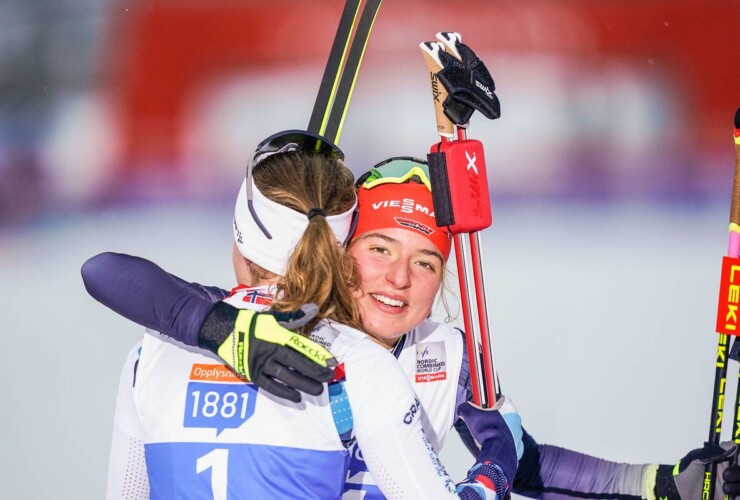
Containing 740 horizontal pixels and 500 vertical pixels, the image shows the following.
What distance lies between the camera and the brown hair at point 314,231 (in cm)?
167

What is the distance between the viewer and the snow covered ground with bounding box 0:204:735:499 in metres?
3.14

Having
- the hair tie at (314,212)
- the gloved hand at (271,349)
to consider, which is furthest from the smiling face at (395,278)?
the gloved hand at (271,349)

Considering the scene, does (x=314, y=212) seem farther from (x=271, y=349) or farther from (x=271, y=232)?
(x=271, y=349)

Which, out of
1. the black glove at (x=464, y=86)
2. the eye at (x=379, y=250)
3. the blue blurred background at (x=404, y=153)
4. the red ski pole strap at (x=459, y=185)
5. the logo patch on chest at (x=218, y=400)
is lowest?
the logo patch on chest at (x=218, y=400)

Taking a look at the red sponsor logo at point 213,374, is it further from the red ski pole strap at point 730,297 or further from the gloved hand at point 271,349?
the red ski pole strap at point 730,297

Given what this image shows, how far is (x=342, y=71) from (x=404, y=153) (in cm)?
50

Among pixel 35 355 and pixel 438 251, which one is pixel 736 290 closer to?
pixel 438 251

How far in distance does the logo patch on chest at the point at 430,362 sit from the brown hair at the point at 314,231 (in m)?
0.44

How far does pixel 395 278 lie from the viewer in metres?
2.09

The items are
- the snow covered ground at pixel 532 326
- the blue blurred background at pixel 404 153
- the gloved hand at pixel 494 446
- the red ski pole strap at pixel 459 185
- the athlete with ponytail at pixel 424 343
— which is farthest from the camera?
the blue blurred background at pixel 404 153

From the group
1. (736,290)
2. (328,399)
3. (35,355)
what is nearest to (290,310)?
(328,399)

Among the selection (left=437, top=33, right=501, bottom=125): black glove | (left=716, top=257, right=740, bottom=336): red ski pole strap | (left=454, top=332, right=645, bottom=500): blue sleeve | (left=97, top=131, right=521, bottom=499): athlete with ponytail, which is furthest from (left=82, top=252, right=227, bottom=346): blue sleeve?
(left=716, top=257, right=740, bottom=336): red ski pole strap

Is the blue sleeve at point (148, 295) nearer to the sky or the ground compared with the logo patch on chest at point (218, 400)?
nearer to the sky

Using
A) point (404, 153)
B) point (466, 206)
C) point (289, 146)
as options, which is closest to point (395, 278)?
point (466, 206)
